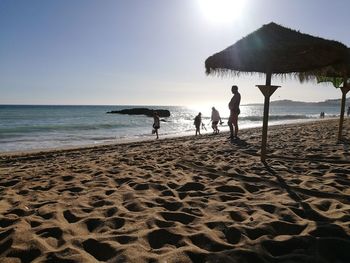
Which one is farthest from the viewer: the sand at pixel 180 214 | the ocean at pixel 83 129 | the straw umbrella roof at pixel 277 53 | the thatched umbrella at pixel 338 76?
the ocean at pixel 83 129

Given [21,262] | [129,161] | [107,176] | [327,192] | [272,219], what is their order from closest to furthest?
[21,262]
[272,219]
[327,192]
[107,176]
[129,161]

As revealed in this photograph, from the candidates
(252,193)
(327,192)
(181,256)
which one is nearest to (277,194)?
(252,193)

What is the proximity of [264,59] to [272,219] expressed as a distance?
13.8ft

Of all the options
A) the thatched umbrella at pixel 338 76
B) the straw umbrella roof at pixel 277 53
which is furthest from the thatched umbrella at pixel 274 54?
the thatched umbrella at pixel 338 76

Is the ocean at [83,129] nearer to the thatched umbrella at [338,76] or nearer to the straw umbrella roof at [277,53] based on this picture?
the straw umbrella roof at [277,53]

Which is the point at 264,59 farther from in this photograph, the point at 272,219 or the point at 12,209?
the point at 12,209

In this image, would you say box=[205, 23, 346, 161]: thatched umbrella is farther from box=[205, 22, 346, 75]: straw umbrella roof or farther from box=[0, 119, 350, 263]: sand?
box=[0, 119, 350, 263]: sand

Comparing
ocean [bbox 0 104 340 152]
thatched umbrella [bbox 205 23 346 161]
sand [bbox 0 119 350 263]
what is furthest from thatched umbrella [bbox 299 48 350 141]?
ocean [bbox 0 104 340 152]

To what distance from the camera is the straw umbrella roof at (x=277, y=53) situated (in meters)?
6.32

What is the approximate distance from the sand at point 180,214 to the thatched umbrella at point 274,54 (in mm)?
2123

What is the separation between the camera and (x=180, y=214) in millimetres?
3701

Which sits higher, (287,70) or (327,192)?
(287,70)

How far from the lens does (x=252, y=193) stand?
457 cm

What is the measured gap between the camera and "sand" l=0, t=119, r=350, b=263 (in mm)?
2805
